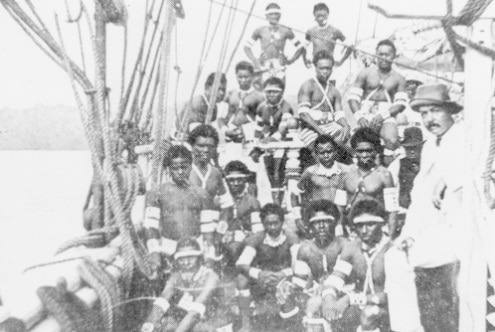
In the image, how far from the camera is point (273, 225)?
2863 mm

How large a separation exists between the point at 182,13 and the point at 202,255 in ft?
3.85

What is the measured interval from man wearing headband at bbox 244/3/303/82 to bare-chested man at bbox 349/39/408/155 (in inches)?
19.4

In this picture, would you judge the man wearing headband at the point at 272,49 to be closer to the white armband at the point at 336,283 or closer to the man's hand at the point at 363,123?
the man's hand at the point at 363,123

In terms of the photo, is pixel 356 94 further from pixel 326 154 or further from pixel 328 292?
pixel 328 292

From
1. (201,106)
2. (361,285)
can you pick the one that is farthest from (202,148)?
(361,285)

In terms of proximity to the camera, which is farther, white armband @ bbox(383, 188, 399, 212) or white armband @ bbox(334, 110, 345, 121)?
white armband @ bbox(334, 110, 345, 121)

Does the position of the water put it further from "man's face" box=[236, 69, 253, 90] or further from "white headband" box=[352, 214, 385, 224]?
"white headband" box=[352, 214, 385, 224]

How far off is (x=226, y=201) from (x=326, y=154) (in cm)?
55

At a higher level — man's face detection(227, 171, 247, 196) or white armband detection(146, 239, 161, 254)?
man's face detection(227, 171, 247, 196)


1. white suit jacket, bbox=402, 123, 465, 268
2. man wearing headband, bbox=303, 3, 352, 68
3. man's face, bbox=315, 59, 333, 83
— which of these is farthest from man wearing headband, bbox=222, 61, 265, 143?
white suit jacket, bbox=402, 123, 465, 268

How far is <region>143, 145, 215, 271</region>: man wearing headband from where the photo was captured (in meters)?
2.75

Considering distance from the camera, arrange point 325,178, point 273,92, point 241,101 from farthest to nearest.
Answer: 1. point 241,101
2. point 273,92
3. point 325,178

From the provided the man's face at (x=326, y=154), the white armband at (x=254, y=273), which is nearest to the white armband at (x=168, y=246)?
the white armband at (x=254, y=273)

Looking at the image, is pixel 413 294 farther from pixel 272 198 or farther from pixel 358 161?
pixel 272 198
